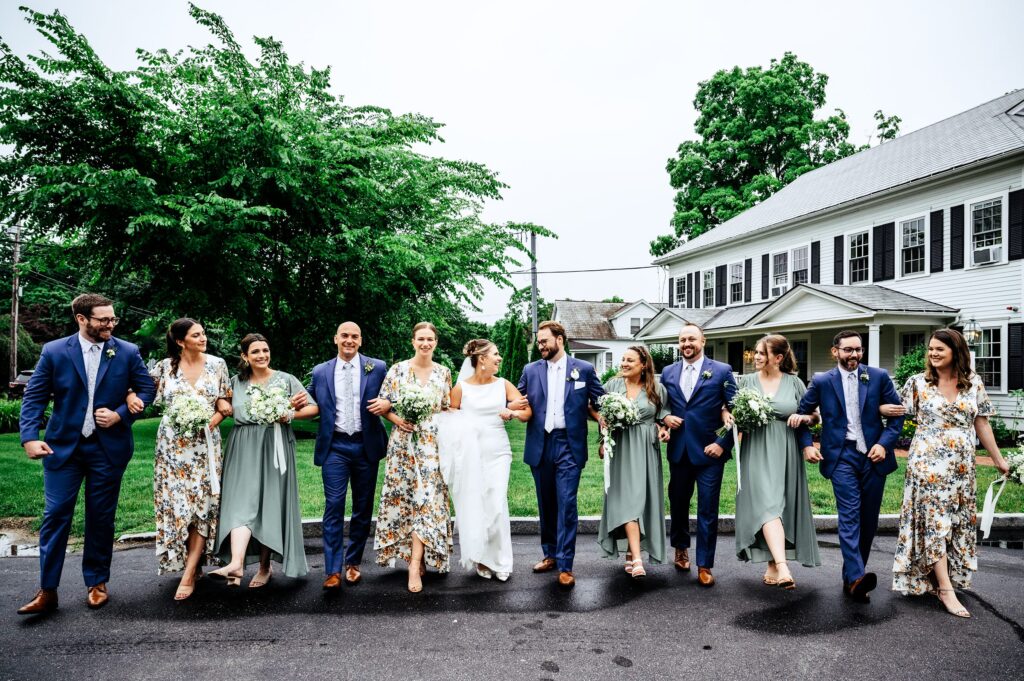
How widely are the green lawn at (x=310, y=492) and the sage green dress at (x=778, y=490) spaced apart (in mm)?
2410

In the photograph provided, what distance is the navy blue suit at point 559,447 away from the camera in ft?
18.6

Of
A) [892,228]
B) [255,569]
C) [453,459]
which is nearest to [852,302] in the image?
[892,228]

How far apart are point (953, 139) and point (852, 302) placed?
6.92 metres

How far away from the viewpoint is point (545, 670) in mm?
3914

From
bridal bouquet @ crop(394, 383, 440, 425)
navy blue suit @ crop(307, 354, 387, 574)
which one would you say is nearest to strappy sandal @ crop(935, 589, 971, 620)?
bridal bouquet @ crop(394, 383, 440, 425)

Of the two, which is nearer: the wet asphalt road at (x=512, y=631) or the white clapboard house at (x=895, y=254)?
the wet asphalt road at (x=512, y=631)

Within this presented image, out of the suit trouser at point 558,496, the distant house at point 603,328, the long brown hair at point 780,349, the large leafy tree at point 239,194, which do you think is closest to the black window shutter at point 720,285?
the large leafy tree at point 239,194

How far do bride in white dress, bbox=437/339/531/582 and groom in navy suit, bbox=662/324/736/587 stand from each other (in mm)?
1378

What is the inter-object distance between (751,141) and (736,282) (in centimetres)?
1032

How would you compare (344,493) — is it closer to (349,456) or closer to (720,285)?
(349,456)

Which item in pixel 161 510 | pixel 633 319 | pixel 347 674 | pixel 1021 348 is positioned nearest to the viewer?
pixel 347 674

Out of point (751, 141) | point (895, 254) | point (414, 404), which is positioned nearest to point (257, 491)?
point (414, 404)

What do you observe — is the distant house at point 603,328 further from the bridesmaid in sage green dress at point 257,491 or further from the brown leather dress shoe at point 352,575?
the bridesmaid in sage green dress at point 257,491

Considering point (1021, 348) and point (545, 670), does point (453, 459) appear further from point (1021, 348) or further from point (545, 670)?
point (1021, 348)
